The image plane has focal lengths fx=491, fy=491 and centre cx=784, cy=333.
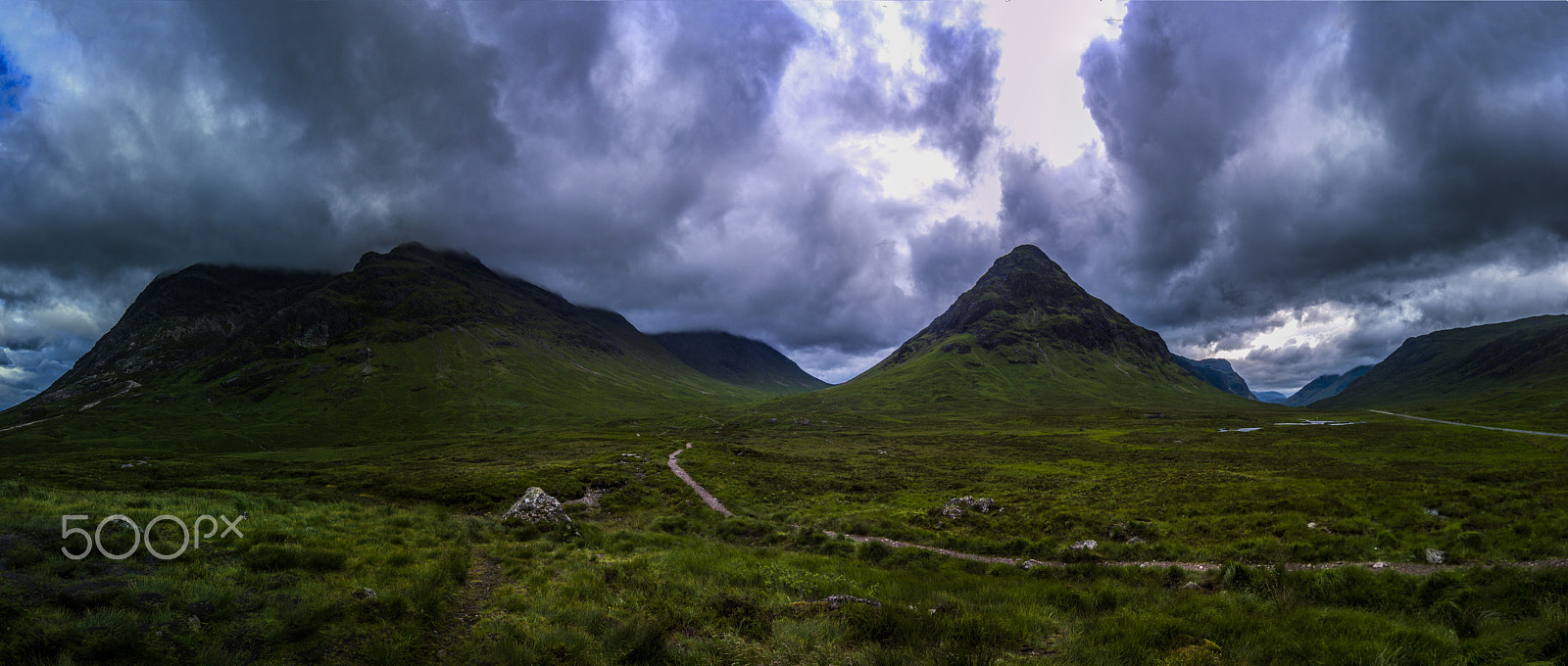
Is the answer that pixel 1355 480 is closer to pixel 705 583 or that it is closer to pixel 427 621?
pixel 705 583

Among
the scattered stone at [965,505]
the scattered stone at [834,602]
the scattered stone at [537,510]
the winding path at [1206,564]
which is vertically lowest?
the scattered stone at [965,505]

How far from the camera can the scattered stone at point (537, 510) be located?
21698mm

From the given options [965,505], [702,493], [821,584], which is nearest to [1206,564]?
[965,505]

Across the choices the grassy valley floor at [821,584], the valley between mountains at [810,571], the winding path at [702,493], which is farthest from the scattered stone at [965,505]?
the winding path at [702,493]

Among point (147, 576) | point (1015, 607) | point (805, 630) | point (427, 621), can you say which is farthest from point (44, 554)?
point (1015, 607)

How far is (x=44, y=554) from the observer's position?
26.3ft

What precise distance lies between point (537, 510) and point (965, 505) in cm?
2289

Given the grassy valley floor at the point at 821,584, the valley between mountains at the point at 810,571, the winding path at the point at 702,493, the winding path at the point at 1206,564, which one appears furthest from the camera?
the winding path at the point at 702,493

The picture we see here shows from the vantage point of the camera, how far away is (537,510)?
22.6 m

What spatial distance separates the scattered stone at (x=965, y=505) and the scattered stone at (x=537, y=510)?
19666 millimetres

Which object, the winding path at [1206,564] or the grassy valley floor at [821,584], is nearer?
the grassy valley floor at [821,584]

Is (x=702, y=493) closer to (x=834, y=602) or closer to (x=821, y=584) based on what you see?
(x=821, y=584)

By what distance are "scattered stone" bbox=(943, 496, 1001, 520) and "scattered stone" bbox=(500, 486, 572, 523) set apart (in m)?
19.7

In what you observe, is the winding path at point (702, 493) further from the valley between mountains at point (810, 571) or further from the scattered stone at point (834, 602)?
the scattered stone at point (834, 602)
